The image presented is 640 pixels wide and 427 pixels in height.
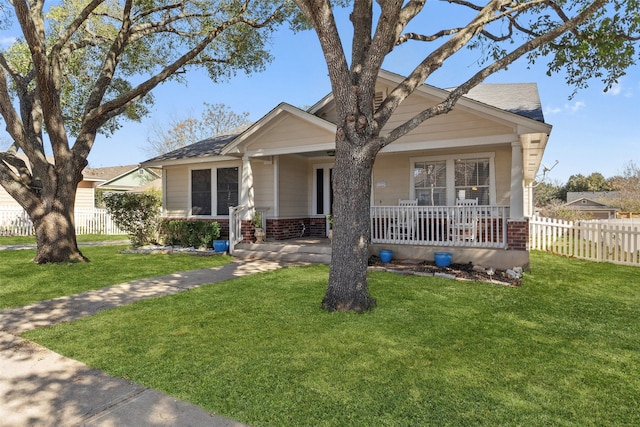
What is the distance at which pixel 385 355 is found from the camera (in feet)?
11.7

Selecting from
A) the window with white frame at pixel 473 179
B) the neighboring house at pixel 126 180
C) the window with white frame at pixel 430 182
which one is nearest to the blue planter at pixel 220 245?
the window with white frame at pixel 430 182

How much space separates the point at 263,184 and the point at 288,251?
9.01 ft

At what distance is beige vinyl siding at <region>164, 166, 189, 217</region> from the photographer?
43.4ft

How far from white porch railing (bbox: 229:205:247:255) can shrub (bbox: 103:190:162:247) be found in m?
3.44

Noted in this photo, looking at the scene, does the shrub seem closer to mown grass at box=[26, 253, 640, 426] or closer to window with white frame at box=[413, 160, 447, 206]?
mown grass at box=[26, 253, 640, 426]

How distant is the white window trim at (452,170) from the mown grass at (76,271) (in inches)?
231

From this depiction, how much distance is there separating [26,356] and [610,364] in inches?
223

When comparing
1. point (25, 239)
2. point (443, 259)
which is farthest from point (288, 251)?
point (25, 239)

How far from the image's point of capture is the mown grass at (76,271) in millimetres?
6301

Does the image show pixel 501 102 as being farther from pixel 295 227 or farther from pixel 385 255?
pixel 295 227

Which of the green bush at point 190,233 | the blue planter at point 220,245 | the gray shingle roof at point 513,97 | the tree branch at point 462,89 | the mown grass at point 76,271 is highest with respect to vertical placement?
the gray shingle roof at point 513,97

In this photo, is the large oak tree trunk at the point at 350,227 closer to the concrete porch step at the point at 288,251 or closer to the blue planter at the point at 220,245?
the concrete porch step at the point at 288,251

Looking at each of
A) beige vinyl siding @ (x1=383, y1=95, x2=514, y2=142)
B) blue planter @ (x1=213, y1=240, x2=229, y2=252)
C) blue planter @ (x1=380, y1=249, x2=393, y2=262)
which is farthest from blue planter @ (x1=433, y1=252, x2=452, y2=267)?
blue planter @ (x1=213, y1=240, x2=229, y2=252)

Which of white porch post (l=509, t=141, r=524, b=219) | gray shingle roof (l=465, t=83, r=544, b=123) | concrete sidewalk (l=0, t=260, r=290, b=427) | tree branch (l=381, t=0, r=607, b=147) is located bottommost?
concrete sidewalk (l=0, t=260, r=290, b=427)
